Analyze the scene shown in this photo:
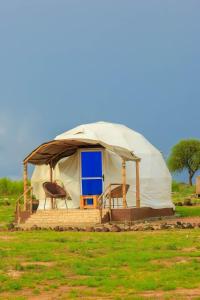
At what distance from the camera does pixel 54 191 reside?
24781mm

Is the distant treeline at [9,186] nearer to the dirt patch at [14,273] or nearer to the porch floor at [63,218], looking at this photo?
the porch floor at [63,218]

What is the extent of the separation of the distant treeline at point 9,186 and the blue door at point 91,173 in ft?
76.5

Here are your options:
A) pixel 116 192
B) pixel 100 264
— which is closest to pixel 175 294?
pixel 100 264

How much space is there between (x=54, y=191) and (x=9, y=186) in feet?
79.7

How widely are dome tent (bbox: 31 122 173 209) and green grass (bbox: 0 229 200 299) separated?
8.17 meters

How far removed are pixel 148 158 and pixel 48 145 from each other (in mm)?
4445

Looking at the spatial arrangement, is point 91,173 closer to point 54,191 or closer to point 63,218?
point 54,191

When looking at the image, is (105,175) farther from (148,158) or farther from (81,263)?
(81,263)

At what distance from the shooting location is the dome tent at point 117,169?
25.3m

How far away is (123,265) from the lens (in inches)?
450

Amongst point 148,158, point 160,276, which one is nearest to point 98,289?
point 160,276

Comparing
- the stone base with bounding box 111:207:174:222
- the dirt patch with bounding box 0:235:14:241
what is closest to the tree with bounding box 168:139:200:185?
the stone base with bounding box 111:207:174:222

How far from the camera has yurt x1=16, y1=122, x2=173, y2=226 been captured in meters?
24.5

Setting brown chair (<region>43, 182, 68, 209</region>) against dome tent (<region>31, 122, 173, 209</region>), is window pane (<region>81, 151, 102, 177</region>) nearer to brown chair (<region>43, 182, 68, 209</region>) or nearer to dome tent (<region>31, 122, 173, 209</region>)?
dome tent (<region>31, 122, 173, 209</region>)
